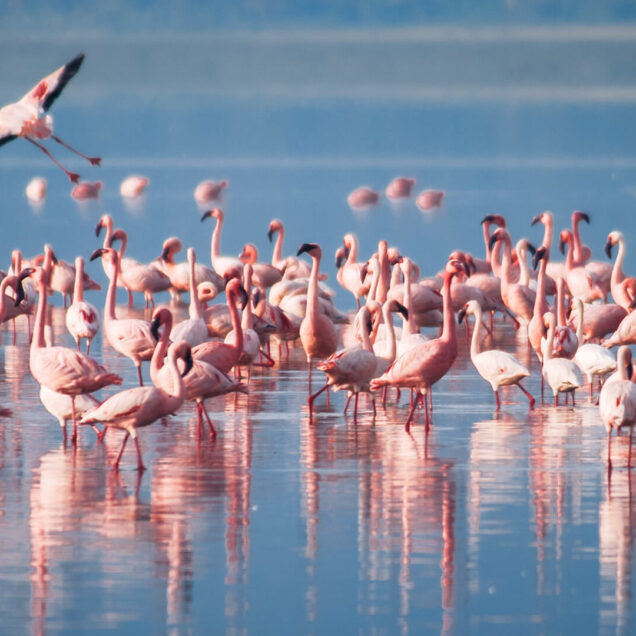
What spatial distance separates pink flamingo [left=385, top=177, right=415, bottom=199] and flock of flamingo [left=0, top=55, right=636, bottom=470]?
1891cm

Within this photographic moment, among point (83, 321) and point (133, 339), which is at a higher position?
point (83, 321)

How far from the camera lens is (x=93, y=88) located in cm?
7231

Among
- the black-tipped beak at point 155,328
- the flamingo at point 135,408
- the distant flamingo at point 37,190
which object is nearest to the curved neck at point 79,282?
the black-tipped beak at point 155,328

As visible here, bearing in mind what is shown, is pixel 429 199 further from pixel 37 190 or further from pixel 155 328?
pixel 155 328

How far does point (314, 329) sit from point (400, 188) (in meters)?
25.7

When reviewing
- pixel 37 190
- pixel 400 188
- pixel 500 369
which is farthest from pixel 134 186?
pixel 500 369

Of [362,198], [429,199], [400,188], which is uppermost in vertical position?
[400,188]

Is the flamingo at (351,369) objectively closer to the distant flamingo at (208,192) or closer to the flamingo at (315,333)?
the flamingo at (315,333)

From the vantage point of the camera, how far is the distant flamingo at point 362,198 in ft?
108

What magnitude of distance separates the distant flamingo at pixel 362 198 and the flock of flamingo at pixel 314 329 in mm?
15881

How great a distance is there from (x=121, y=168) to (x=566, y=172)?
13821mm

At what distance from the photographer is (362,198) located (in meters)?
33.1

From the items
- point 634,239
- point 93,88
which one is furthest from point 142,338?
point 93,88

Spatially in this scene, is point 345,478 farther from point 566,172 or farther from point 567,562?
point 566,172
